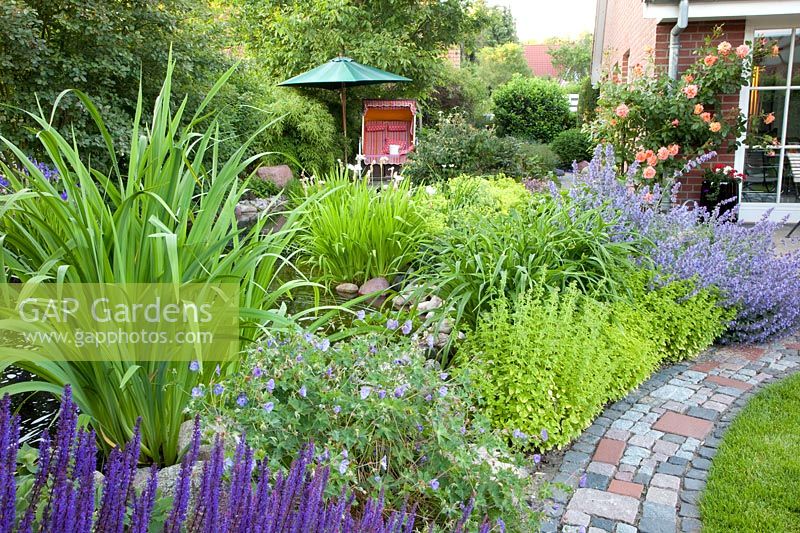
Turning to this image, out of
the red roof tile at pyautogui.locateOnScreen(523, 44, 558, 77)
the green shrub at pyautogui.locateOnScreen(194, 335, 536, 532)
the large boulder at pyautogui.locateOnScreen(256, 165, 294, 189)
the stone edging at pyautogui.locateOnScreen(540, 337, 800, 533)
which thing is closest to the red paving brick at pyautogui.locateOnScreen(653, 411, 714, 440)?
the stone edging at pyautogui.locateOnScreen(540, 337, 800, 533)

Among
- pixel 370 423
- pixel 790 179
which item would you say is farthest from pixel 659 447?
pixel 790 179

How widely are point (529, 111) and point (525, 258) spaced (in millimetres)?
15171

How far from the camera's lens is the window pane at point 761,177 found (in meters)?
→ 7.91

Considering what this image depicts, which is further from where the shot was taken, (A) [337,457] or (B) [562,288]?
(B) [562,288]

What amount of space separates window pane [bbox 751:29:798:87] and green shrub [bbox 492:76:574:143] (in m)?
10.0

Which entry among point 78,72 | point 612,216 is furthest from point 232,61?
point 612,216

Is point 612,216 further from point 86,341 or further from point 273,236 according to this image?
point 86,341

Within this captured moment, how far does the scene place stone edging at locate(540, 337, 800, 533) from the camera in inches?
94.7

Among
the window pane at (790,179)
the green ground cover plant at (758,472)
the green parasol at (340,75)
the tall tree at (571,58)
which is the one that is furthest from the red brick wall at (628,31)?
the tall tree at (571,58)

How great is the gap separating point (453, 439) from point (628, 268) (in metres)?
2.33

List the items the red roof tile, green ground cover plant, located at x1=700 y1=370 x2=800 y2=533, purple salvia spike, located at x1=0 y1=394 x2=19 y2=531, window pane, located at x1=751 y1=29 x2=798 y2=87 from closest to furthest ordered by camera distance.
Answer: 1. purple salvia spike, located at x1=0 y1=394 x2=19 y2=531
2. green ground cover plant, located at x1=700 y1=370 x2=800 y2=533
3. window pane, located at x1=751 y1=29 x2=798 y2=87
4. the red roof tile

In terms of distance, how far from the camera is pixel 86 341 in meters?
1.99

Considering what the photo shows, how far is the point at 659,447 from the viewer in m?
2.94

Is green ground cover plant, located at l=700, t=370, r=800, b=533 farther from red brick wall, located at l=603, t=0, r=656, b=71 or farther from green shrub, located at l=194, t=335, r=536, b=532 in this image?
red brick wall, located at l=603, t=0, r=656, b=71
